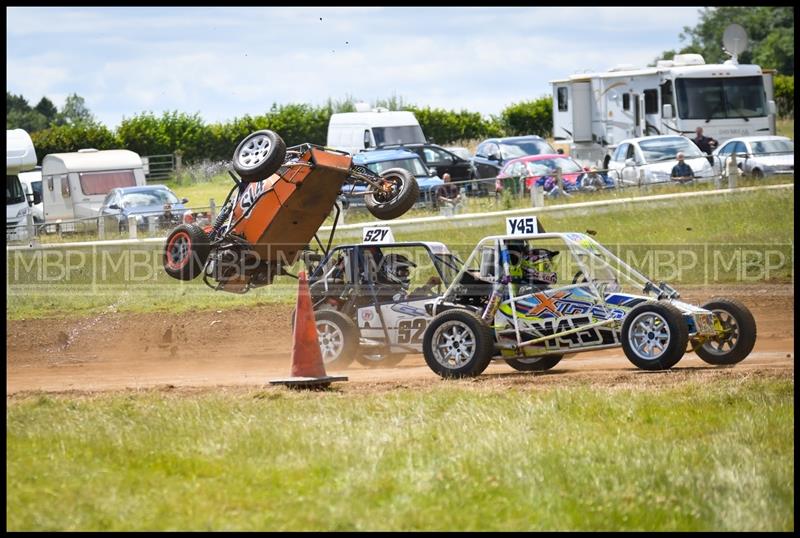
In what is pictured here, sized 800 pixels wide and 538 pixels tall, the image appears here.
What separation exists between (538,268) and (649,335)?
1.45m

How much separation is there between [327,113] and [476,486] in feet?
150

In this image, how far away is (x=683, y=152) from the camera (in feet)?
94.7

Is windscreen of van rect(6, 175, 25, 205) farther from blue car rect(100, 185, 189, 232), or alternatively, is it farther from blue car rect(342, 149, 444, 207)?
blue car rect(342, 149, 444, 207)

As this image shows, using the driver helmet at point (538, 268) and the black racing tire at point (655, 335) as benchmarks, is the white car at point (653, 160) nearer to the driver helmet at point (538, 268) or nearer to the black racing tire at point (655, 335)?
the driver helmet at point (538, 268)

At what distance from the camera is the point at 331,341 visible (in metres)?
13.7

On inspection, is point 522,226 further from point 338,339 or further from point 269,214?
point 269,214

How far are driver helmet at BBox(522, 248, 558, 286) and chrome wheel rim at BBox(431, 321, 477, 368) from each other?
943 millimetres

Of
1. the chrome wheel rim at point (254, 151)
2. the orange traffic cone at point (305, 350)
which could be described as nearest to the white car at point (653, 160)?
the chrome wheel rim at point (254, 151)

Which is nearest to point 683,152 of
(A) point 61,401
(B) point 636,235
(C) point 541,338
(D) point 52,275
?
(B) point 636,235

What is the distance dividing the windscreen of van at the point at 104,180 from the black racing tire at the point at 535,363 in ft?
77.2

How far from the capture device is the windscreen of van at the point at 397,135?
121ft

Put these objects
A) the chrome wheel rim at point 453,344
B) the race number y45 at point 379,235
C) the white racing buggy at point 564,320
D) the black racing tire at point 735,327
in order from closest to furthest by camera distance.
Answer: the white racing buggy at point 564,320 → the chrome wheel rim at point 453,344 → the black racing tire at point 735,327 → the race number y45 at point 379,235

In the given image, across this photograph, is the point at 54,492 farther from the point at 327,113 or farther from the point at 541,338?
the point at 327,113

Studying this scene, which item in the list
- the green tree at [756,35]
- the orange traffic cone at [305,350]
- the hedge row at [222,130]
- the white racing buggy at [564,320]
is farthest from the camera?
the green tree at [756,35]
